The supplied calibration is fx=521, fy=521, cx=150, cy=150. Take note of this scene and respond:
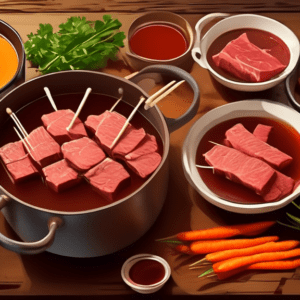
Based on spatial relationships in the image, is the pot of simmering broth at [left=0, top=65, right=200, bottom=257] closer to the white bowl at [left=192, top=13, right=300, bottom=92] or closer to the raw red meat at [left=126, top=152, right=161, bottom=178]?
the raw red meat at [left=126, top=152, right=161, bottom=178]

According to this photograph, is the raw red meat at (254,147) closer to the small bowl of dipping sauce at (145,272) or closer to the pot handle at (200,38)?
the pot handle at (200,38)

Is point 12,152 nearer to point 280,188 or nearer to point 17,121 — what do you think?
point 17,121

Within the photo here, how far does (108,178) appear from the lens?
168cm

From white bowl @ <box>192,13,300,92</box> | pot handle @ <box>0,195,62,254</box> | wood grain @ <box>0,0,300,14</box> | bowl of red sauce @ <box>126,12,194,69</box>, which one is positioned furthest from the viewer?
wood grain @ <box>0,0,300,14</box>

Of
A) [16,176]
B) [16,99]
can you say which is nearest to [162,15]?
[16,99]

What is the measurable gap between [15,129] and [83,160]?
29 cm

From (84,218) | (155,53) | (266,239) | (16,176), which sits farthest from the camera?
(155,53)

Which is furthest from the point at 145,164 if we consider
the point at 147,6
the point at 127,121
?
the point at 147,6

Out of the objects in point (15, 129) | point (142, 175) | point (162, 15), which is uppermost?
point (162, 15)

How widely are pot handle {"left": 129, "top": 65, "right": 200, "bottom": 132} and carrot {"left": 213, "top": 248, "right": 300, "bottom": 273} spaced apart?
1.59ft

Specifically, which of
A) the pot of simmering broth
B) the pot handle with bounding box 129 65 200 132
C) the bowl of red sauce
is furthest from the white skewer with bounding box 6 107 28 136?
the bowl of red sauce

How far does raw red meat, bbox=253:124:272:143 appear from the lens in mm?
1937
